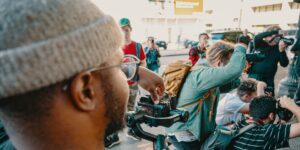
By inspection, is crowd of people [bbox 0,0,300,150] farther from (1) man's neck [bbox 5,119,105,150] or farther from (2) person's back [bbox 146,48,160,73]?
(2) person's back [bbox 146,48,160,73]

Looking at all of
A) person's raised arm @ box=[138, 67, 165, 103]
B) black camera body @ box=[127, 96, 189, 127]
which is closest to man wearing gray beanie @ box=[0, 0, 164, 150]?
black camera body @ box=[127, 96, 189, 127]

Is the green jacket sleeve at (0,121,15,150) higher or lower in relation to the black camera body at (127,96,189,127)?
lower

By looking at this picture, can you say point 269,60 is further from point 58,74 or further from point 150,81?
point 58,74

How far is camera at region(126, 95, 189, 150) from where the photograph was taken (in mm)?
1215

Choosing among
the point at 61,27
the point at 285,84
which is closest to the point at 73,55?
the point at 61,27

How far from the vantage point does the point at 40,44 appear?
0.66 m

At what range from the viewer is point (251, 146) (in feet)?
7.15

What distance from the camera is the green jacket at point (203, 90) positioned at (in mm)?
2240

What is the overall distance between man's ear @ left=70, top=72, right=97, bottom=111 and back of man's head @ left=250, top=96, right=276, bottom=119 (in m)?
2.11

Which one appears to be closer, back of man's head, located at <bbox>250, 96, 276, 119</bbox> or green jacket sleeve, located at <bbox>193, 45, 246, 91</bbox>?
green jacket sleeve, located at <bbox>193, 45, 246, 91</bbox>

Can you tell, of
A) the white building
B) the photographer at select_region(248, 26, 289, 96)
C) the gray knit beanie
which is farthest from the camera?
the white building

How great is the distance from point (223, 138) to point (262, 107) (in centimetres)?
63

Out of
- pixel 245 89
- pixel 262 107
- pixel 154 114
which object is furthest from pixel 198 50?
pixel 154 114

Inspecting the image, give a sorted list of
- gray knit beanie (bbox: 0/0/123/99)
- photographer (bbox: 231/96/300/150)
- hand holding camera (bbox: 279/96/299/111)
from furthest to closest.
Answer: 1. hand holding camera (bbox: 279/96/299/111)
2. photographer (bbox: 231/96/300/150)
3. gray knit beanie (bbox: 0/0/123/99)
